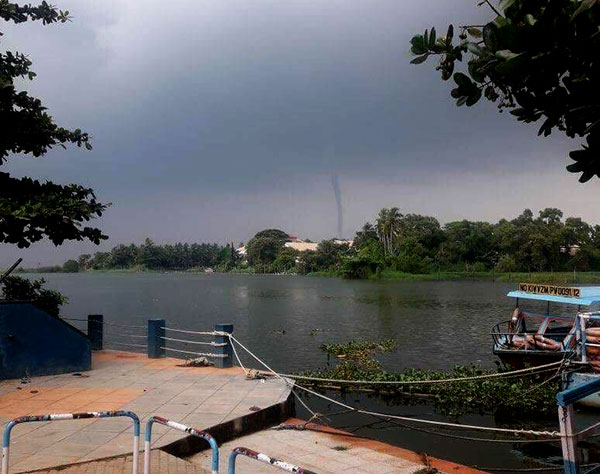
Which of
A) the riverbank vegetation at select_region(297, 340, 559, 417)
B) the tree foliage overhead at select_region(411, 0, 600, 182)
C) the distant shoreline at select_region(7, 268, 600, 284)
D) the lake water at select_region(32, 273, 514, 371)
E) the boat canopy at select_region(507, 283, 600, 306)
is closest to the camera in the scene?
the tree foliage overhead at select_region(411, 0, 600, 182)

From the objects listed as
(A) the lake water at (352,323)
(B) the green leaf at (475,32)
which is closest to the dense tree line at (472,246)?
(A) the lake water at (352,323)

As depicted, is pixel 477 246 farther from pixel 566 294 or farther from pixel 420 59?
pixel 420 59

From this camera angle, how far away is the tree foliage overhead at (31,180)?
11.2 metres

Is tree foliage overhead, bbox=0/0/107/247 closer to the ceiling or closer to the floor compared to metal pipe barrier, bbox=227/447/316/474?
closer to the ceiling

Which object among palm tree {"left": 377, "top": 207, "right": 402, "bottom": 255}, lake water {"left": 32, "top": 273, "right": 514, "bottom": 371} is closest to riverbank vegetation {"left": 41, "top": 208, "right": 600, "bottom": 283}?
palm tree {"left": 377, "top": 207, "right": 402, "bottom": 255}

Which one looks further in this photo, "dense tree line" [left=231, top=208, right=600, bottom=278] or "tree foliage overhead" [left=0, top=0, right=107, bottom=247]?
"dense tree line" [left=231, top=208, right=600, bottom=278]

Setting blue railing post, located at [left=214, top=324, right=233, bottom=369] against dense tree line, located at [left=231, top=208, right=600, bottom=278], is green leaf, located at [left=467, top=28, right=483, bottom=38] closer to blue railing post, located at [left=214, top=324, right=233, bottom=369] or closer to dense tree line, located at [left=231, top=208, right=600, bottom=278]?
A: blue railing post, located at [left=214, top=324, right=233, bottom=369]

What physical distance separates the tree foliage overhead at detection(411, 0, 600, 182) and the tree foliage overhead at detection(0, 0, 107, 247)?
9.86 m

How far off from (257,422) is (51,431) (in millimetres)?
3127

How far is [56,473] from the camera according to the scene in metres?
6.05

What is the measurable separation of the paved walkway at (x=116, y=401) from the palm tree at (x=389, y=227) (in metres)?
91.0

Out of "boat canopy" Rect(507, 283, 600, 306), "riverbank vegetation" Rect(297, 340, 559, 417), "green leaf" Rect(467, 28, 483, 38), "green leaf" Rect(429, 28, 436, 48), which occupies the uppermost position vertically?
"green leaf" Rect(467, 28, 483, 38)

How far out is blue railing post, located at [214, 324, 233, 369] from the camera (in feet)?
41.1

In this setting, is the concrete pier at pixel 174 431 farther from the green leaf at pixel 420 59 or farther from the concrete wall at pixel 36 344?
the green leaf at pixel 420 59
